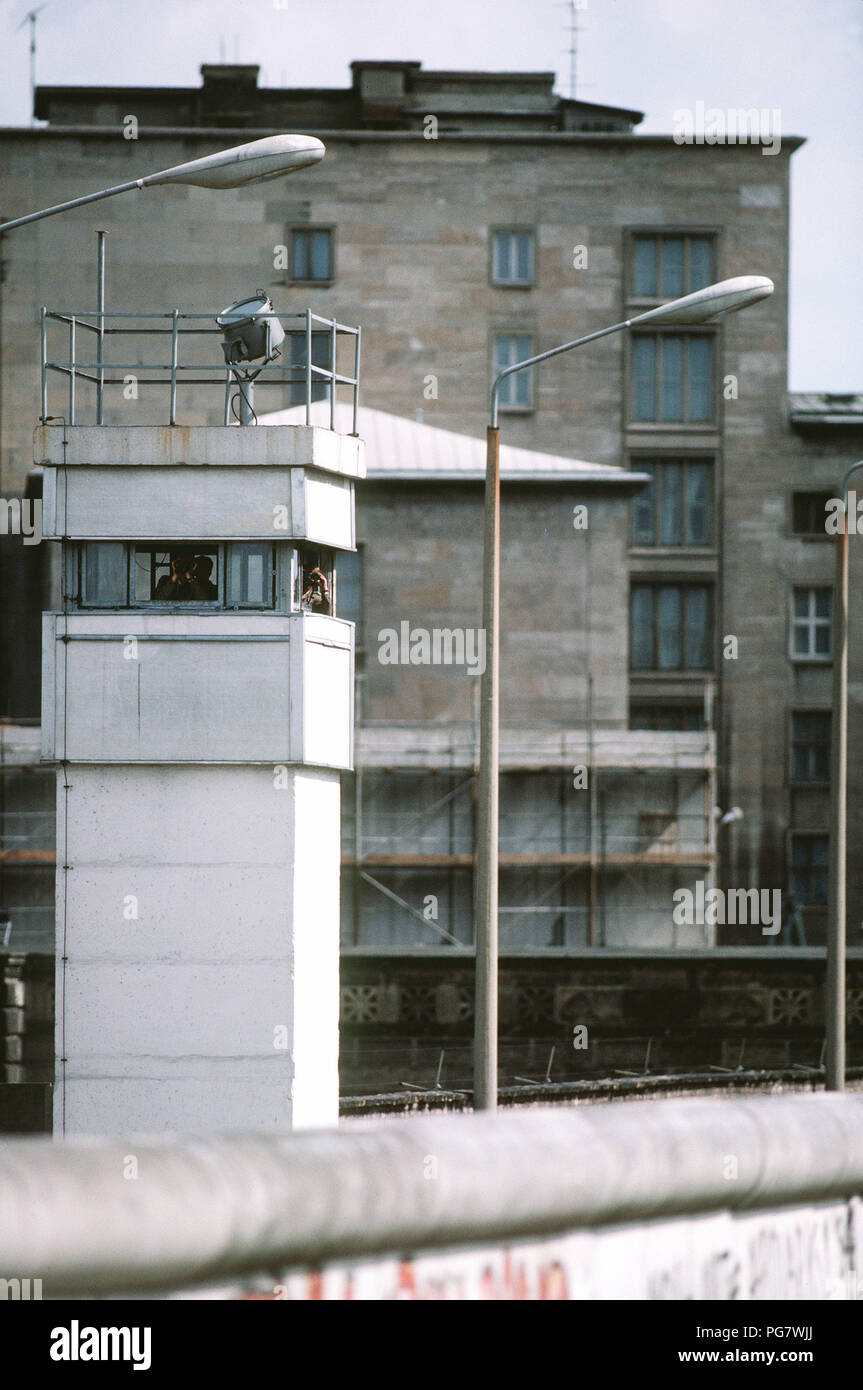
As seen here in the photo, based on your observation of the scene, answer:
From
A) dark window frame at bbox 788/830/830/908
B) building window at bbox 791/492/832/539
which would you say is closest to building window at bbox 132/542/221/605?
dark window frame at bbox 788/830/830/908

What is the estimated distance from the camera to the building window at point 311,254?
6481cm

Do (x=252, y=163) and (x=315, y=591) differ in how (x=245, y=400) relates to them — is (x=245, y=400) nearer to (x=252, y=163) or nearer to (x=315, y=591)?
(x=315, y=591)

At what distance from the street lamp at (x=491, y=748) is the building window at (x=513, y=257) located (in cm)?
4482

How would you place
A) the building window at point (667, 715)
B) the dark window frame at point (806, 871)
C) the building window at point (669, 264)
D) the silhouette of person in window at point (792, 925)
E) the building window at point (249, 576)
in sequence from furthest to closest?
1. the building window at point (669, 264)
2. the building window at point (667, 715)
3. the dark window frame at point (806, 871)
4. the silhouette of person in window at point (792, 925)
5. the building window at point (249, 576)

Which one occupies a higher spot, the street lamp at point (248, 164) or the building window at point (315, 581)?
the street lamp at point (248, 164)

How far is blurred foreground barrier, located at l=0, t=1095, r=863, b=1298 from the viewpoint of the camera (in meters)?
5.68

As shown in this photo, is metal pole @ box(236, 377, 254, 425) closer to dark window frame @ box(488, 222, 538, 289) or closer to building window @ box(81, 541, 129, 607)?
building window @ box(81, 541, 129, 607)

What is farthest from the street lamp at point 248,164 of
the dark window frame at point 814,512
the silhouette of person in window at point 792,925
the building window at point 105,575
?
the dark window frame at point 814,512

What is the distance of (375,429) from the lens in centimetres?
5225

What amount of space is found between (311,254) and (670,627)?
1625 centimetres

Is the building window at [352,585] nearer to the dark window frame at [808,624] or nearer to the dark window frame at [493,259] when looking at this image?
the dark window frame at [493,259]

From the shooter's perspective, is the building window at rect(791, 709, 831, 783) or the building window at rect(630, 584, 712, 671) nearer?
the building window at rect(791, 709, 831, 783)

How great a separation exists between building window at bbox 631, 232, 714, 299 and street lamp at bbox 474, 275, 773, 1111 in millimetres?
45185

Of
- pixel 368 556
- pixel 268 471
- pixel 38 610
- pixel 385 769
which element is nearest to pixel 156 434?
pixel 268 471
